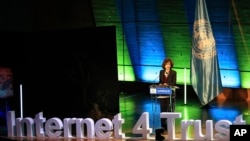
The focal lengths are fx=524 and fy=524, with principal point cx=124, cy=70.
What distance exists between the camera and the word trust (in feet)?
27.1

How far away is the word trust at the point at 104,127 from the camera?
27.1 ft

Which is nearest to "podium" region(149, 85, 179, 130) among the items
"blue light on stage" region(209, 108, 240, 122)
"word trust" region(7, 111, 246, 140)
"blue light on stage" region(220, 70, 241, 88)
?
"word trust" region(7, 111, 246, 140)

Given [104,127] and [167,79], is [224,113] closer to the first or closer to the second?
[167,79]

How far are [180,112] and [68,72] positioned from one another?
3.61 metres

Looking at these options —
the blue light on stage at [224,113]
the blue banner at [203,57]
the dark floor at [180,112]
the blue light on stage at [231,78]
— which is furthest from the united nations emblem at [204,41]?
the blue light on stage at [231,78]

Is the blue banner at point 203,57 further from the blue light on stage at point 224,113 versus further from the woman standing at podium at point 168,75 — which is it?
the woman standing at podium at point 168,75

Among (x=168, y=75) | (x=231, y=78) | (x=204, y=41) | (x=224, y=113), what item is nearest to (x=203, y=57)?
(x=204, y=41)

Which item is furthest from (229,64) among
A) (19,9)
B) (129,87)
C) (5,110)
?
(5,110)

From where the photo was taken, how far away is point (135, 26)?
1567 centimetres

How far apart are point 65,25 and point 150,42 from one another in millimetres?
3958

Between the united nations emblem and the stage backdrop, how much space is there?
1.69 meters

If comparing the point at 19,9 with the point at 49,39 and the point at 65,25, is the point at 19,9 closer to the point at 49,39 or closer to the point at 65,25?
the point at 65,25

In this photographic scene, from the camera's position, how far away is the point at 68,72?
9766 millimetres

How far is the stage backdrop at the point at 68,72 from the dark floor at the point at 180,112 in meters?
0.78
